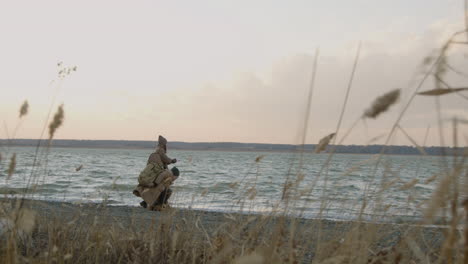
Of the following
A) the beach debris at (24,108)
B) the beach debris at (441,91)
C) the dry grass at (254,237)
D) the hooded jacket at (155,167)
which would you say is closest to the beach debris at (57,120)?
the dry grass at (254,237)

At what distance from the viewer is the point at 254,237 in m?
2.21

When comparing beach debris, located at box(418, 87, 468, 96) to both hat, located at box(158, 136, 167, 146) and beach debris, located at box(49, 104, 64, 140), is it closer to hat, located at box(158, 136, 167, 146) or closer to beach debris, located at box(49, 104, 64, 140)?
beach debris, located at box(49, 104, 64, 140)

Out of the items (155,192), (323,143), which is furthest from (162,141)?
(323,143)

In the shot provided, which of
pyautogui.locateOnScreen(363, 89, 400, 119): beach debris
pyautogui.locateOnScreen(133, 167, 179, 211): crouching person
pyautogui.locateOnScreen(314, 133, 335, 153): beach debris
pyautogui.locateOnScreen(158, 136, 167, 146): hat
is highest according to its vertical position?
pyautogui.locateOnScreen(363, 89, 400, 119): beach debris

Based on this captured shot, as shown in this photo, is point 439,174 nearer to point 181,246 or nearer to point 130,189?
point 181,246

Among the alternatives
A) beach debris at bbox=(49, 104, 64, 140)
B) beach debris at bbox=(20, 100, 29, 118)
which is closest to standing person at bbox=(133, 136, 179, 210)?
beach debris at bbox=(20, 100, 29, 118)

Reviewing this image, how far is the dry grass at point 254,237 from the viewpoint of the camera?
1.26 metres

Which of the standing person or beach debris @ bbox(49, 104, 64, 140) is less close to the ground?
beach debris @ bbox(49, 104, 64, 140)

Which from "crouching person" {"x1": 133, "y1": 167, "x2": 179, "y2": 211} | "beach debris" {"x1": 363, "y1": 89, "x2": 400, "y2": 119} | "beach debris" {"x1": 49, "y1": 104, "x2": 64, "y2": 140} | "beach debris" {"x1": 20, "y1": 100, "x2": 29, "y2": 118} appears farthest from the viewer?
"crouching person" {"x1": 133, "y1": 167, "x2": 179, "y2": 211}

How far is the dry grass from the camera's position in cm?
126

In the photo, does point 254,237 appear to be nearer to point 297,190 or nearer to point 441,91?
point 297,190

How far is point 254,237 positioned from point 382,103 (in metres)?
1.04

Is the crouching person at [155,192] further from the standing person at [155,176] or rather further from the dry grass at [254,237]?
the dry grass at [254,237]

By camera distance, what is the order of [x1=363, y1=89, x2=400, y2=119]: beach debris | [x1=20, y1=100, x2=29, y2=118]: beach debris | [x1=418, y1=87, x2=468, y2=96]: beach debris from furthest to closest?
[x1=20, y1=100, x2=29, y2=118]: beach debris
[x1=363, y1=89, x2=400, y2=119]: beach debris
[x1=418, y1=87, x2=468, y2=96]: beach debris
